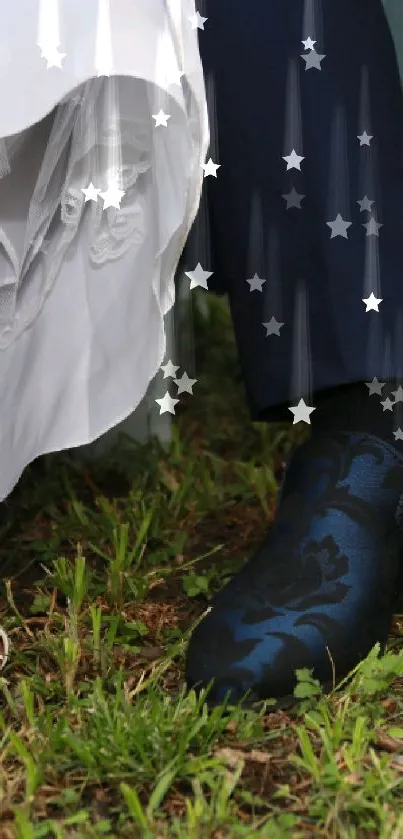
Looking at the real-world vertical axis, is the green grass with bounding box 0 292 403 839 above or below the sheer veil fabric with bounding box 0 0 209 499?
below

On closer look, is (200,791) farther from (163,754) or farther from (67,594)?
(67,594)

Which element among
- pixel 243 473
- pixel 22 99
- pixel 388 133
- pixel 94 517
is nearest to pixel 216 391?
pixel 243 473

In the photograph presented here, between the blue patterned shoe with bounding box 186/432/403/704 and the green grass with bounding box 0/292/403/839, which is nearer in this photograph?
the green grass with bounding box 0/292/403/839

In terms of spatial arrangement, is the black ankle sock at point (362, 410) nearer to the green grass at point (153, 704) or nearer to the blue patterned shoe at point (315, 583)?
the blue patterned shoe at point (315, 583)

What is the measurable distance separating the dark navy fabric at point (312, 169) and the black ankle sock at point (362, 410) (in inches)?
1.5

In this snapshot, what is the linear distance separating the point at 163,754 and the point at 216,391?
1129 millimetres

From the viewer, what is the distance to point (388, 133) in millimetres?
1140

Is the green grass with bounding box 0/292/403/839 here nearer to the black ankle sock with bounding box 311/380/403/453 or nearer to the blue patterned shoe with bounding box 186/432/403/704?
the blue patterned shoe with bounding box 186/432/403/704

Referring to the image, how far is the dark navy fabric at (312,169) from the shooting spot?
1.10m

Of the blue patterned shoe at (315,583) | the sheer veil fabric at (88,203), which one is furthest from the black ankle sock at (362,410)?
the sheer veil fabric at (88,203)

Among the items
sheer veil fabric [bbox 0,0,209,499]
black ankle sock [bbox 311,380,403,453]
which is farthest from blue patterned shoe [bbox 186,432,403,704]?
sheer veil fabric [bbox 0,0,209,499]

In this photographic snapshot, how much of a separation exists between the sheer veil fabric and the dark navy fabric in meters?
0.12

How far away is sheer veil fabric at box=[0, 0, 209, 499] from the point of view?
0.95m

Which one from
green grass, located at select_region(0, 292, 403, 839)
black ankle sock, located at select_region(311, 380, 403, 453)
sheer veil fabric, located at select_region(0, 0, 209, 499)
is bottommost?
green grass, located at select_region(0, 292, 403, 839)
